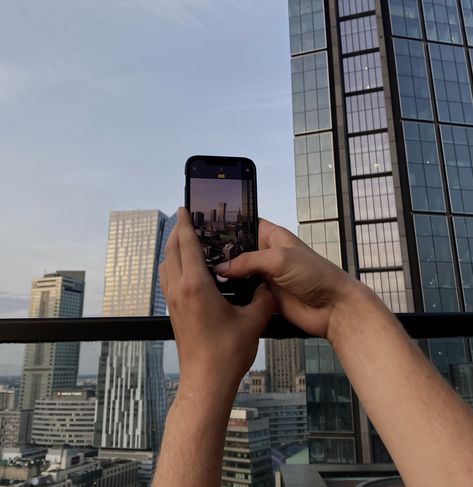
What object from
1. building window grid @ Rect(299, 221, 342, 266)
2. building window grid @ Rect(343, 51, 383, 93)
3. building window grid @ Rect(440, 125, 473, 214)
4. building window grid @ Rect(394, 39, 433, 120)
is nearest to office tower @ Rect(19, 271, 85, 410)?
building window grid @ Rect(299, 221, 342, 266)

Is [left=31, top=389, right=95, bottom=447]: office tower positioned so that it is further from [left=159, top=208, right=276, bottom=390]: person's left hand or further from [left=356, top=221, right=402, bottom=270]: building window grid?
[left=356, top=221, right=402, bottom=270]: building window grid

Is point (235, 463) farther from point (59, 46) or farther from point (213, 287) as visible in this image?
point (59, 46)

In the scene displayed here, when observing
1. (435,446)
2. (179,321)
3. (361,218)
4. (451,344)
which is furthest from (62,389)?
(361,218)

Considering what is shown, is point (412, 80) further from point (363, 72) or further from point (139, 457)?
point (139, 457)

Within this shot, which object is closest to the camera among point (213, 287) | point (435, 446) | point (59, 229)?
point (435, 446)

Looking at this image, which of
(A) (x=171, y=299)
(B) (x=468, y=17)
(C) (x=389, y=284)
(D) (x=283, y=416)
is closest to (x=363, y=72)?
(B) (x=468, y=17)

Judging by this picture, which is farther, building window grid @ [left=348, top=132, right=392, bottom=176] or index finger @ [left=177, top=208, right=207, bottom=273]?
building window grid @ [left=348, top=132, right=392, bottom=176]
